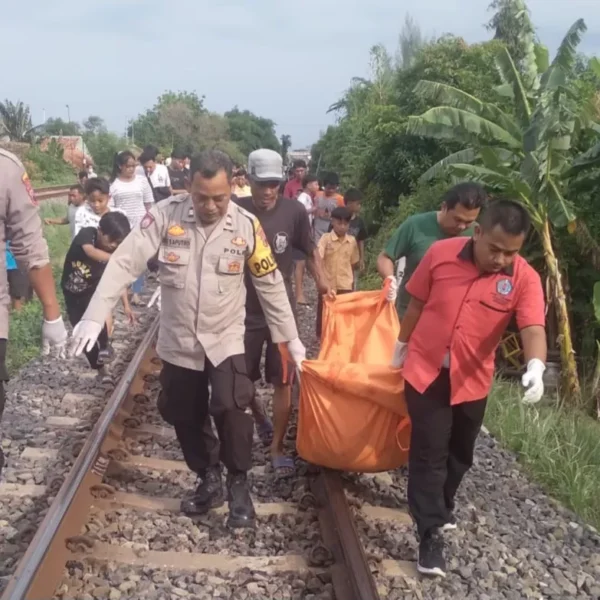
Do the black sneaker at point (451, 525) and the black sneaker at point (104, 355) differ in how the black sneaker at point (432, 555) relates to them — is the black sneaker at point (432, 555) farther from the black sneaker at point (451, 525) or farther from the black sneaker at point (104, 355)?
the black sneaker at point (104, 355)

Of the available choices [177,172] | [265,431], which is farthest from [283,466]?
[177,172]

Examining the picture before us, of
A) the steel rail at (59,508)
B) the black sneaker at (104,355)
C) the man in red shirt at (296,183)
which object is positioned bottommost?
the steel rail at (59,508)

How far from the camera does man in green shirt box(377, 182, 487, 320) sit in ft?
14.8

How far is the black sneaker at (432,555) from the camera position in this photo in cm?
377

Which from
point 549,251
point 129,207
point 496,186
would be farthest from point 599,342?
point 129,207

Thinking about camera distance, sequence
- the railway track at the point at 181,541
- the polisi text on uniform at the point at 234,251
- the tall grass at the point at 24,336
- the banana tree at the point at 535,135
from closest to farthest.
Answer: the railway track at the point at 181,541 < the polisi text on uniform at the point at 234,251 < the tall grass at the point at 24,336 < the banana tree at the point at 535,135

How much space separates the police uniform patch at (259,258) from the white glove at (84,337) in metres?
0.88

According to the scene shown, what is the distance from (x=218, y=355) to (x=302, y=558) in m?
→ 1.07

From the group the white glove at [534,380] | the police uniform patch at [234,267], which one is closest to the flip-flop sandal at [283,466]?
the police uniform patch at [234,267]

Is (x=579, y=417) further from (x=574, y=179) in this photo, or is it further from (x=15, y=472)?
(x=15, y=472)

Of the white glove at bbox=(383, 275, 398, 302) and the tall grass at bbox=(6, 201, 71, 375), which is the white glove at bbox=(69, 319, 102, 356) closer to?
the white glove at bbox=(383, 275, 398, 302)

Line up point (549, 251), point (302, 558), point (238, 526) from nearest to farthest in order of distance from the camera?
point (302, 558)
point (238, 526)
point (549, 251)

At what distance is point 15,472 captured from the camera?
15.9 feet

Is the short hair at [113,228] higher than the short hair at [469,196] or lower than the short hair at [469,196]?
lower
